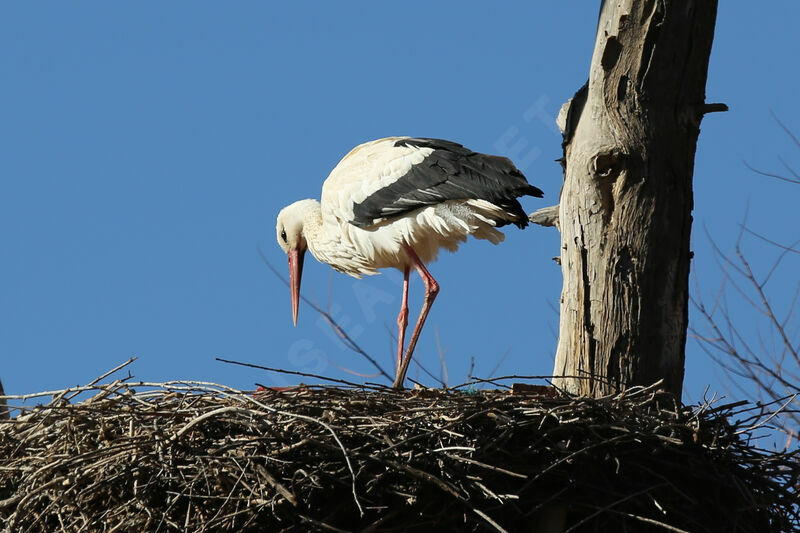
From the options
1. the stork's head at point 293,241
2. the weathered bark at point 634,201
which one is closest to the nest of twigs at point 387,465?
the weathered bark at point 634,201

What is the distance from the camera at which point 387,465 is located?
16.0 feet

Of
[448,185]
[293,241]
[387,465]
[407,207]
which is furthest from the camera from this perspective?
[293,241]

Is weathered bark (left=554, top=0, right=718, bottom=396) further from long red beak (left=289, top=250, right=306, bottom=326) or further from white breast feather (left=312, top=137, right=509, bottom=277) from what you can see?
long red beak (left=289, top=250, right=306, bottom=326)

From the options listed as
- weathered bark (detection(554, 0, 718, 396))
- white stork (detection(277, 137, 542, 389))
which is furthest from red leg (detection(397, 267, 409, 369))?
weathered bark (detection(554, 0, 718, 396))

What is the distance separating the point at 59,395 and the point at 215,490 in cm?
78

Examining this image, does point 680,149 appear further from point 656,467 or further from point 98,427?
point 98,427

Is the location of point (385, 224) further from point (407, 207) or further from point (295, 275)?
point (295, 275)

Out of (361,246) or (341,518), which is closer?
(341,518)

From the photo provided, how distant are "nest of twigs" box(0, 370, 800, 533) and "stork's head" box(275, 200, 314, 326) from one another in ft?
10.6

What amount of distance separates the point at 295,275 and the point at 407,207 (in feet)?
5.34

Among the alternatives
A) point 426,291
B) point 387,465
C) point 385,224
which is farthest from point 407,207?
point 387,465

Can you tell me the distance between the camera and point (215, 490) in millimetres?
4992

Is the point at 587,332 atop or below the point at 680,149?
below

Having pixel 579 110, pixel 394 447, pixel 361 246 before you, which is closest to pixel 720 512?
pixel 394 447
